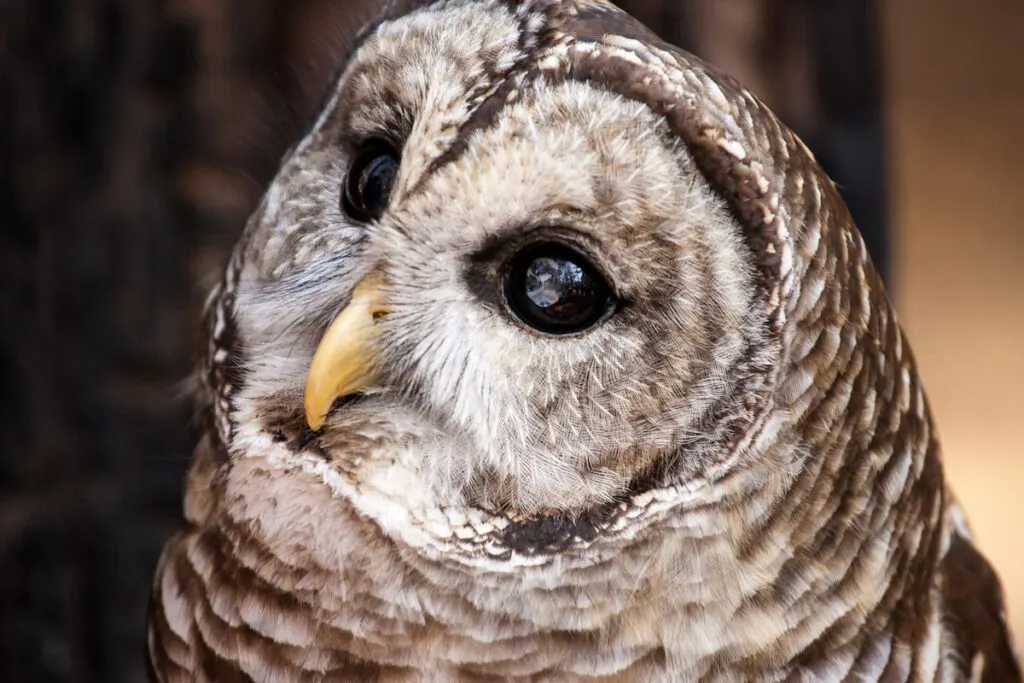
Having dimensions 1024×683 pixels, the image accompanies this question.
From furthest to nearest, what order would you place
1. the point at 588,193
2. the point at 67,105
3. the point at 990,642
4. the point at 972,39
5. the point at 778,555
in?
the point at 972,39 < the point at 67,105 < the point at 990,642 < the point at 778,555 < the point at 588,193

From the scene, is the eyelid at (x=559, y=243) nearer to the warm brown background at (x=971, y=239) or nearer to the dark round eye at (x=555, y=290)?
the dark round eye at (x=555, y=290)

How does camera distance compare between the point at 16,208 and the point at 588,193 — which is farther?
the point at 16,208

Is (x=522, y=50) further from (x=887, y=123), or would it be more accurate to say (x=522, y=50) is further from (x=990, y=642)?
(x=887, y=123)

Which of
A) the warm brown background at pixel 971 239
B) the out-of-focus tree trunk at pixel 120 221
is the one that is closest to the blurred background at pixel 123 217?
the out-of-focus tree trunk at pixel 120 221

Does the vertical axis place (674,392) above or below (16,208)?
above

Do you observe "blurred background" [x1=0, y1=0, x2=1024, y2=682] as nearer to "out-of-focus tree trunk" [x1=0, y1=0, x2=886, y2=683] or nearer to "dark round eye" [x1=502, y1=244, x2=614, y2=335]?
"out-of-focus tree trunk" [x1=0, y1=0, x2=886, y2=683]

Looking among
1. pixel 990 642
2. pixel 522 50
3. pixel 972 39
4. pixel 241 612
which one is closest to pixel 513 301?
pixel 522 50

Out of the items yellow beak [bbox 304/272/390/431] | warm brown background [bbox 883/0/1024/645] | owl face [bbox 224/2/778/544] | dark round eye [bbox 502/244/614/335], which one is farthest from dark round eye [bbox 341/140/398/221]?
warm brown background [bbox 883/0/1024/645]

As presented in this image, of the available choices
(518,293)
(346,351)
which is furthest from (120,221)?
(518,293)
